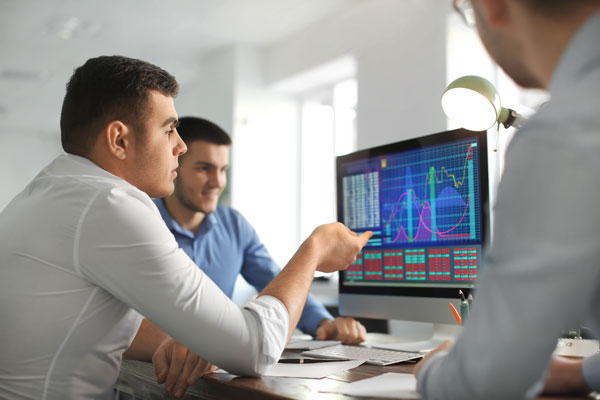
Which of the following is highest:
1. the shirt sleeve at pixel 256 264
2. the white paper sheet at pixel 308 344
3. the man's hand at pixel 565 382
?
the shirt sleeve at pixel 256 264

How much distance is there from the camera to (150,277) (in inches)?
38.0

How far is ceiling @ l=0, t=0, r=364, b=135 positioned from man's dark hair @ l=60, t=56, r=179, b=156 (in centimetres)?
328

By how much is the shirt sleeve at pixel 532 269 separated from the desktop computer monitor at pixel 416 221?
81cm

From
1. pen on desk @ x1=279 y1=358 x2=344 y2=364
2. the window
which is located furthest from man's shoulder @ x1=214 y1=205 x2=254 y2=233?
the window

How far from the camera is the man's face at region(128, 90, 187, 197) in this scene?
1.25 metres

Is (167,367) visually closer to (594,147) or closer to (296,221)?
(594,147)

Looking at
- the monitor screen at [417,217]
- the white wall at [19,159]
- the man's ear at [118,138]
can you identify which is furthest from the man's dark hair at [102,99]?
the white wall at [19,159]

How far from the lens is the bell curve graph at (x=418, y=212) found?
1381 millimetres

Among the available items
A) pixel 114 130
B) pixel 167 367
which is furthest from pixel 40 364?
pixel 114 130

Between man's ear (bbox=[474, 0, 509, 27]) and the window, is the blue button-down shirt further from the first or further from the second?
the window

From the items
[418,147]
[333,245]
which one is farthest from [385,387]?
[418,147]

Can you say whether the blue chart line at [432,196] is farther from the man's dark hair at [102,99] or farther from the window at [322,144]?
the window at [322,144]

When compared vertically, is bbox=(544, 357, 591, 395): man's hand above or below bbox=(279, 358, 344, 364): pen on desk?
A: above

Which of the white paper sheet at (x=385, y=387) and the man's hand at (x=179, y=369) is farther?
the man's hand at (x=179, y=369)
